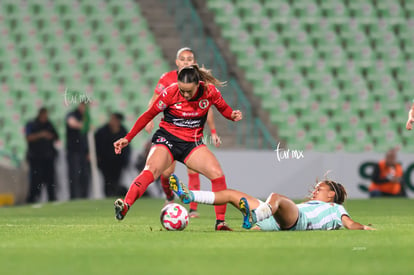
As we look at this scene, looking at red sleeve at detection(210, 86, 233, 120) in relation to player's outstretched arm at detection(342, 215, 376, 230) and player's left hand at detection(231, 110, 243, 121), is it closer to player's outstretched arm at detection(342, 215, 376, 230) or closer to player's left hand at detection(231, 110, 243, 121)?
player's left hand at detection(231, 110, 243, 121)

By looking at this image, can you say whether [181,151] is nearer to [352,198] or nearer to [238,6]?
[352,198]

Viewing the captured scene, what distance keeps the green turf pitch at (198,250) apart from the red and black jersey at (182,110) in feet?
2.97

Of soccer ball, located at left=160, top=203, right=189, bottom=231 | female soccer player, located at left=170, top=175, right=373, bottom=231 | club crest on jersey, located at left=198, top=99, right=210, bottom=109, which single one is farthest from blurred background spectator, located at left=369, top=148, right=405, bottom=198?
soccer ball, located at left=160, top=203, right=189, bottom=231

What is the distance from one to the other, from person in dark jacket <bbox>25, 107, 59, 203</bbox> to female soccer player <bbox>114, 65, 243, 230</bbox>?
8.01m

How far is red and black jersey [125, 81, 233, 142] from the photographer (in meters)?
7.77

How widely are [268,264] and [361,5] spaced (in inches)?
625

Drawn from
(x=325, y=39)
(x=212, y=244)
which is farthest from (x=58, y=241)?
(x=325, y=39)

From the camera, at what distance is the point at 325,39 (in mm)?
19297

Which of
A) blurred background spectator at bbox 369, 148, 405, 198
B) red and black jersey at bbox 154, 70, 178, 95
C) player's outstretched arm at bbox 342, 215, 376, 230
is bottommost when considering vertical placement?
player's outstretched arm at bbox 342, 215, 376, 230

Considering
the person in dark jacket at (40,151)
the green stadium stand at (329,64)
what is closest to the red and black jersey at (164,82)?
the person in dark jacket at (40,151)

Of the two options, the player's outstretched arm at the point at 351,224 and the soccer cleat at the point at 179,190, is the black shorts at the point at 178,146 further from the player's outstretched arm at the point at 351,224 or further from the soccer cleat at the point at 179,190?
the player's outstretched arm at the point at 351,224

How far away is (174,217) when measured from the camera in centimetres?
734

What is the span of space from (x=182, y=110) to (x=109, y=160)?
28.7ft

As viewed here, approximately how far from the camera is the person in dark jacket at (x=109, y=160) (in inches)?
640
